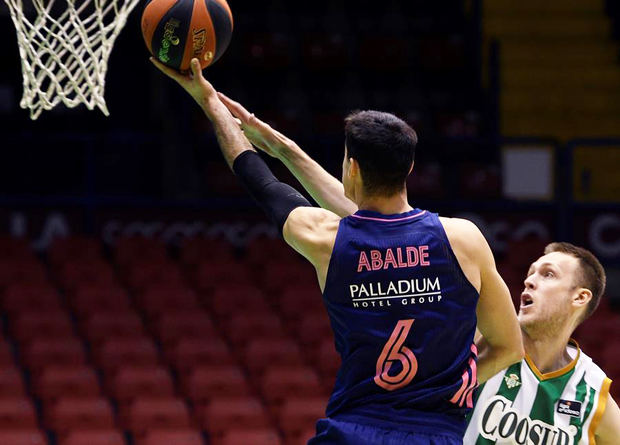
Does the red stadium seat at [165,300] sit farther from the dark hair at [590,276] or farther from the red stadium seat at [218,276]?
the dark hair at [590,276]

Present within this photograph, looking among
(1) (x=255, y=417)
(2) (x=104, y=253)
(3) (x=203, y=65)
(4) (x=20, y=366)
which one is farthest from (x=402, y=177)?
(2) (x=104, y=253)

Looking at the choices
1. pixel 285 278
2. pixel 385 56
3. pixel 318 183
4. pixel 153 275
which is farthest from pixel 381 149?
pixel 385 56

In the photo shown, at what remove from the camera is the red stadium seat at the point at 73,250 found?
8930mm

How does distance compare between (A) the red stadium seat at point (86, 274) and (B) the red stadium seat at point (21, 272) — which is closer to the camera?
(B) the red stadium seat at point (21, 272)

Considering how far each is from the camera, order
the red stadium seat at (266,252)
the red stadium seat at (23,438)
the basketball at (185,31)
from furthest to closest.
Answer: the red stadium seat at (266,252)
the red stadium seat at (23,438)
the basketball at (185,31)

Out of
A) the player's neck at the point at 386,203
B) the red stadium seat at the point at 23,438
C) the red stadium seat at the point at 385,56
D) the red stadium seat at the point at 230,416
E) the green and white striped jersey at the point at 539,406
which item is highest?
the player's neck at the point at 386,203

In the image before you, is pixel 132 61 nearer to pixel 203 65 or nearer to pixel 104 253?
pixel 104 253

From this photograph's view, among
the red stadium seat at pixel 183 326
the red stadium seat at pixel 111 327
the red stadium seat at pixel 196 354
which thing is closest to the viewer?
the red stadium seat at pixel 196 354

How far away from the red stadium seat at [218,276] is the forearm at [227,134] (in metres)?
5.80

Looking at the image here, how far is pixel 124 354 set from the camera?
7781 mm

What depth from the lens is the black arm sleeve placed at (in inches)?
112

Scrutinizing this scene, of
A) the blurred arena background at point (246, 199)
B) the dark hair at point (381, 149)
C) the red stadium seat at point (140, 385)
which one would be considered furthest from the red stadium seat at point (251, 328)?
the dark hair at point (381, 149)

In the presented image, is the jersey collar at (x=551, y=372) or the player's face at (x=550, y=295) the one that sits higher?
the player's face at (x=550, y=295)

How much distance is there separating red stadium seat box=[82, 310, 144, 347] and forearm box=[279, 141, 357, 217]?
4.90 metres
